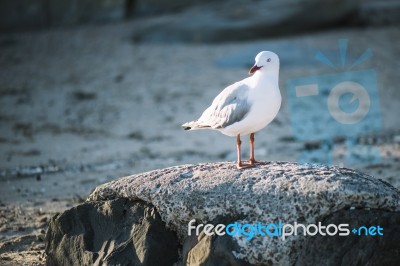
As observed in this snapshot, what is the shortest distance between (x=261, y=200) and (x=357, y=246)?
2.25 ft

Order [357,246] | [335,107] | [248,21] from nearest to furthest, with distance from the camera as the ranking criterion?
[357,246] < [335,107] < [248,21]

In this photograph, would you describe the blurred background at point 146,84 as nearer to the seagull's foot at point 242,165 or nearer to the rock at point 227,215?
the rock at point 227,215

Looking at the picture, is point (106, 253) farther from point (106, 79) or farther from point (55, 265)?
point (106, 79)

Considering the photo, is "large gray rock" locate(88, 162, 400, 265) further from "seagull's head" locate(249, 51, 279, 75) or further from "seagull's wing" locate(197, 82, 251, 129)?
"seagull's head" locate(249, 51, 279, 75)

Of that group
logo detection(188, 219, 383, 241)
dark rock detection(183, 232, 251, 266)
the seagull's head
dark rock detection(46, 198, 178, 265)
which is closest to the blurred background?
dark rock detection(46, 198, 178, 265)

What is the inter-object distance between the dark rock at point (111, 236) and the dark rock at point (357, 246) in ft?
3.29

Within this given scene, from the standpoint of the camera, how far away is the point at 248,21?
51.8 ft

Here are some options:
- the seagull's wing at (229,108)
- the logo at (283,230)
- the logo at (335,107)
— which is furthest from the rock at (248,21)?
the logo at (283,230)

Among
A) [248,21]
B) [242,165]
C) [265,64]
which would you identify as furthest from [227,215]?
[248,21]

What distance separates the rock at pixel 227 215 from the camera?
5.06m

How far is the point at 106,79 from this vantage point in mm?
13664

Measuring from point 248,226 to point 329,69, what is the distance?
8.71 meters

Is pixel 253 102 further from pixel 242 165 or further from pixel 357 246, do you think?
pixel 357 246

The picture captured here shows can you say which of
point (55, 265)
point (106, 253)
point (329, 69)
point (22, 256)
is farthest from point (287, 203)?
point (329, 69)
